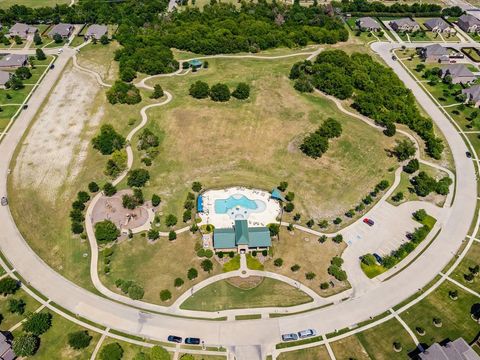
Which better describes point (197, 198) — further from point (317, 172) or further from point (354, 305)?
point (354, 305)

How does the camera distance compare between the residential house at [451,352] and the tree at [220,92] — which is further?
the tree at [220,92]

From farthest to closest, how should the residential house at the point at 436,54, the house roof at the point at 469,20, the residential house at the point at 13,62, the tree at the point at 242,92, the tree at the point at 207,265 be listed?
the house roof at the point at 469,20
the residential house at the point at 436,54
the residential house at the point at 13,62
the tree at the point at 242,92
the tree at the point at 207,265

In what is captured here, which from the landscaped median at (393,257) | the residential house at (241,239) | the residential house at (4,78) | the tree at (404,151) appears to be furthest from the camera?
the residential house at (4,78)

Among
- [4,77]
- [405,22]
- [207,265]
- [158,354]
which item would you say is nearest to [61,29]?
[4,77]

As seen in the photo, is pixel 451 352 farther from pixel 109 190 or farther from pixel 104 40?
pixel 104 40

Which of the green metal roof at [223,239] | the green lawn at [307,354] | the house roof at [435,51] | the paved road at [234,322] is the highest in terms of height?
the house roof at [435,51]

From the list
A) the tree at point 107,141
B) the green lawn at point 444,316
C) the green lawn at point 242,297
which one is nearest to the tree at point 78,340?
the green lawn at point 242,297

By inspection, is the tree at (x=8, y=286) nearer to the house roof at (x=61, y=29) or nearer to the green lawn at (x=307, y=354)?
the green lawn at (x=307, y=354)
